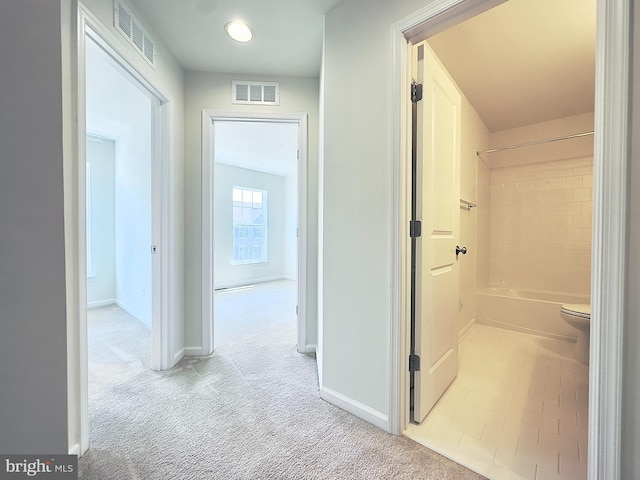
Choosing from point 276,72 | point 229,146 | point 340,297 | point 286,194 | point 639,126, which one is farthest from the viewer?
point 286,194

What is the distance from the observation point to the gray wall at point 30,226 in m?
0.49

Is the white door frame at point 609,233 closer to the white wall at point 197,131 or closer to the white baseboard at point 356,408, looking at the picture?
the white baseboard at point 356,408

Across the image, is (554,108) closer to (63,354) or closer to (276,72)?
(276,72)

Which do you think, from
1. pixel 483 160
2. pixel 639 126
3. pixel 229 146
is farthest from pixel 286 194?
pixel 639 126

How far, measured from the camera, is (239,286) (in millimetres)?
5797

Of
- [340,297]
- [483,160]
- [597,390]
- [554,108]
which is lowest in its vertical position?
[597,390]

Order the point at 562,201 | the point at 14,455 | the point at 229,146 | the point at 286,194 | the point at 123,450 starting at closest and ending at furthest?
the point at 14,455, the point at 123,450, the point at 562,201, the point at 229,146, the point at 286,194

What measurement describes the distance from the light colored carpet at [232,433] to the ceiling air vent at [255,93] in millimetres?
2195

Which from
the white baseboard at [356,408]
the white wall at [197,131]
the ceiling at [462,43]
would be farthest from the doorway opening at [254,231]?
the ceiling at [462,43]

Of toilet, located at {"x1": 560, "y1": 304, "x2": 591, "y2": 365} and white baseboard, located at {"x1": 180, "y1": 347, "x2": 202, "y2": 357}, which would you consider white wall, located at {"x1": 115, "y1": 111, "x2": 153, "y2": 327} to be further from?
toilet, located at {"x1": 560, "y1": 304, "x2": 591, "y2": 365}

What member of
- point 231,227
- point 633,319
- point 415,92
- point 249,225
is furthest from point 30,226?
point 249,225

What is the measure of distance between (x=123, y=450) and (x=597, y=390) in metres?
1.95

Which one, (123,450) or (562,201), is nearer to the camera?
(123,450)

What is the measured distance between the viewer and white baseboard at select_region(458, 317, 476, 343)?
2.82m
